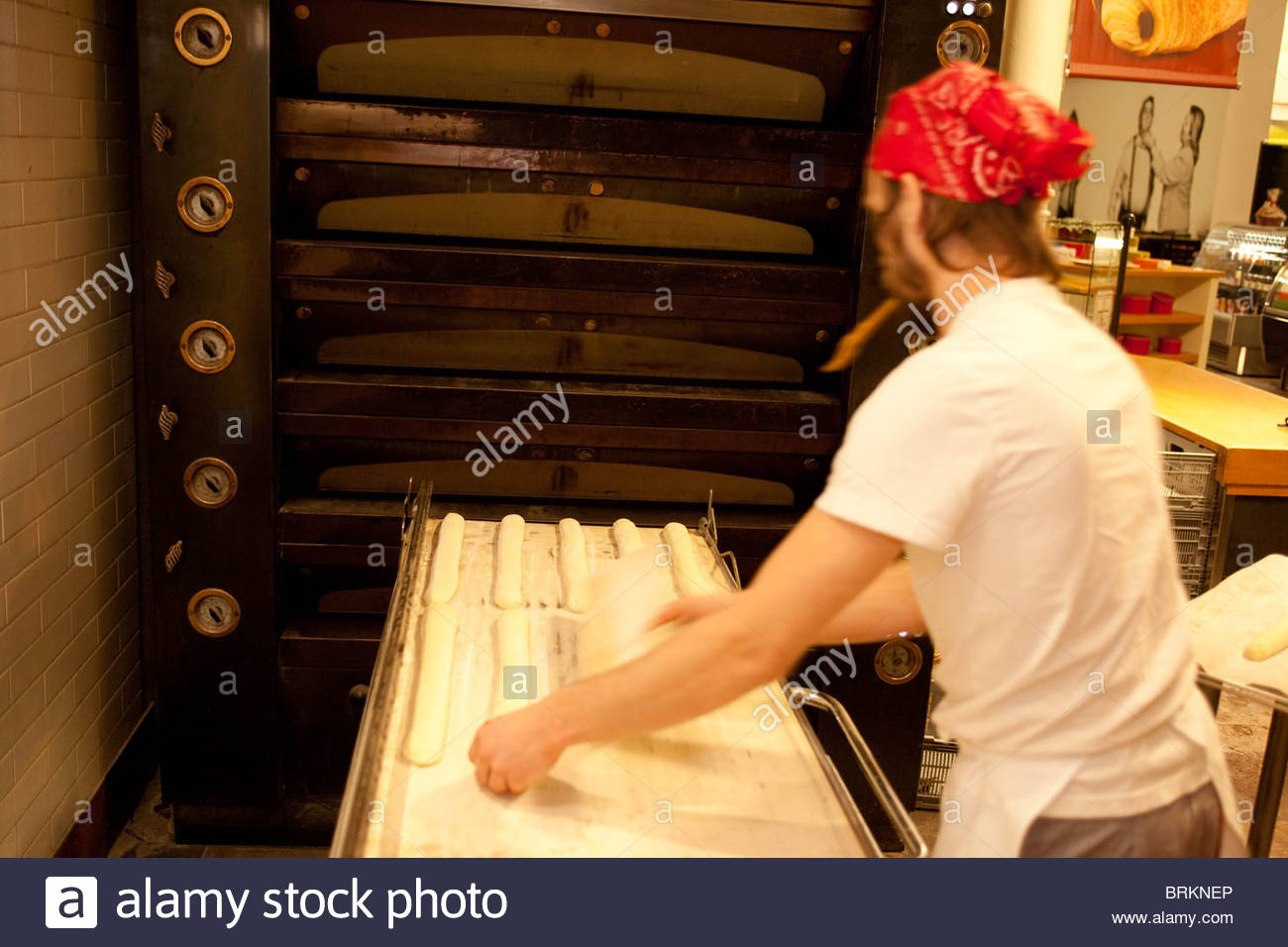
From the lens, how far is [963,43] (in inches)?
114

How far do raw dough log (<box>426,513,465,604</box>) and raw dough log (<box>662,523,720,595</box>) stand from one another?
1.37 ft

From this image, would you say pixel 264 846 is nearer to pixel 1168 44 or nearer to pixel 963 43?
pixel 963 43

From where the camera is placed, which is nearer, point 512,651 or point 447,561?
point 512,651

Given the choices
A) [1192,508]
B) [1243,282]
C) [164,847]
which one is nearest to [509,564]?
[164,847]

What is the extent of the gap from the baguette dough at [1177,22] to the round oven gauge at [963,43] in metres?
1.17

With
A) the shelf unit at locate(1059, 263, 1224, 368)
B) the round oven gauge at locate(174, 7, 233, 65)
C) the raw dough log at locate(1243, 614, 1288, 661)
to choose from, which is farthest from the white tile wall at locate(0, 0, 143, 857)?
the shelf unit at locate(1059, 263, 1224, 368)

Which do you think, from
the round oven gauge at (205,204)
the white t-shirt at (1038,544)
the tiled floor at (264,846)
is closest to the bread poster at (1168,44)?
the tiled floor at (264,846)

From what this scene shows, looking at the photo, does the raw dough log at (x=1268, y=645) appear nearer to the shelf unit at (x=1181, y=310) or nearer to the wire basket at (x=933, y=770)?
the wire basket at (x=933, y=770)

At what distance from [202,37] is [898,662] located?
2.27 metres

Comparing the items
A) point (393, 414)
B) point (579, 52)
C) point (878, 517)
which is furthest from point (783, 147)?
point (878, 517)

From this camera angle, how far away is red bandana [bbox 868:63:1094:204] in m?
1.32
